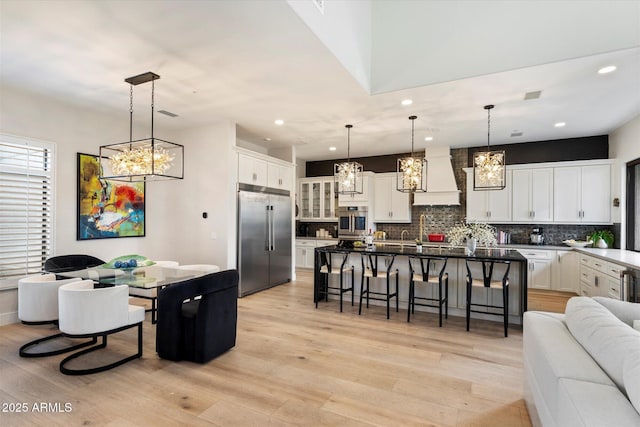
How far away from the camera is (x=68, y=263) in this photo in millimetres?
4543

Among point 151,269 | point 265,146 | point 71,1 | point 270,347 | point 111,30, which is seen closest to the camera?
point 71,1

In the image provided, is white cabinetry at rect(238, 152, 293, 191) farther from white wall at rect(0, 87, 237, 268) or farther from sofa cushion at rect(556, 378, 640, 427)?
sofa cushion at rect(556, 378, 640, 427)

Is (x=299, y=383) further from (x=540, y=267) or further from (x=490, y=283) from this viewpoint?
(x=540, y=267)

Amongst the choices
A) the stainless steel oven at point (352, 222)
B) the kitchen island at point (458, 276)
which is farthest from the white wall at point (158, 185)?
the stainless steel oven at point (352, 222)

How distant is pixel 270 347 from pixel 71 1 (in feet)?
11.9

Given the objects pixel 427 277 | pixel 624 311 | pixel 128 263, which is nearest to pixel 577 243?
pixel 427 277

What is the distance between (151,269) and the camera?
4.12 m

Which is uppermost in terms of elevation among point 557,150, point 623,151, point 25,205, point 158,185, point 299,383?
point 557,150

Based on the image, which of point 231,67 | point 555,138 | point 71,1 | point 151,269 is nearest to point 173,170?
point 151,269

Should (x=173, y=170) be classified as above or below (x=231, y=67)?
below

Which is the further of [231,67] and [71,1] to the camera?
[231,67]

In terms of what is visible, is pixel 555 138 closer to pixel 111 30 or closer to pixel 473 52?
pixel 473 52

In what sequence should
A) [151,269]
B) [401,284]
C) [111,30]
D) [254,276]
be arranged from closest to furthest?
1. [111,30]
2. [151,269]
3. [401,284]
4. [254,276]

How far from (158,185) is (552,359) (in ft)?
21.0
